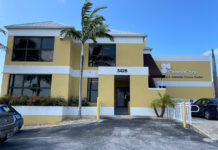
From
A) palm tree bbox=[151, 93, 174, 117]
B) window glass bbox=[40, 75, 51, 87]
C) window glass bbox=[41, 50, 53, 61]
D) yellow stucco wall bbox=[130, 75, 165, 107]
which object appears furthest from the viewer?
window glass bbox=[41, 50, 53, 61]

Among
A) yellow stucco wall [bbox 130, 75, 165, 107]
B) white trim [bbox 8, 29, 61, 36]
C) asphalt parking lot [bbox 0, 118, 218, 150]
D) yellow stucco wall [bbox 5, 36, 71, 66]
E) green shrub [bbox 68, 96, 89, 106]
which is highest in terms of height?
white trim [bbox 8, 29, 61, 36]

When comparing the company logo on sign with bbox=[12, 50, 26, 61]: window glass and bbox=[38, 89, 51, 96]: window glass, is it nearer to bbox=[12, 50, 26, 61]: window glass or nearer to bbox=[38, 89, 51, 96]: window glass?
bbox=[38, 89, 51, 96]: window glass

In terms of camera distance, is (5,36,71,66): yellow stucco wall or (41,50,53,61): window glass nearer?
(5,36,71,66): yellow stucco wall

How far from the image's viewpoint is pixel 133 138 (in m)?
6.18

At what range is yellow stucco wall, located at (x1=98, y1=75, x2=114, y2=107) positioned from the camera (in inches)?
469

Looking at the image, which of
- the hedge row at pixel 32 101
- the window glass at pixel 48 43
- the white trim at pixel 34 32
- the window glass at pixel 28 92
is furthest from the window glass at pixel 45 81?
the white trim at pixel 34 32

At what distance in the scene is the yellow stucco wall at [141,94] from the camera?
11961 mm

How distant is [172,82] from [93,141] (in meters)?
12.4

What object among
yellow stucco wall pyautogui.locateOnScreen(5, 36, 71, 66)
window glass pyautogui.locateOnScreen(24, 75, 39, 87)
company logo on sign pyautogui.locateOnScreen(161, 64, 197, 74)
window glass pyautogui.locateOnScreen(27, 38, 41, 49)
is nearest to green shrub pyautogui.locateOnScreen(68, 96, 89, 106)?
yellow stucco wall pyautogui.locateOnScreen(5, 36, 71, 66)

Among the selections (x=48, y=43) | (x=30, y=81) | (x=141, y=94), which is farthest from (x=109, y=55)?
(x=30, y=81)

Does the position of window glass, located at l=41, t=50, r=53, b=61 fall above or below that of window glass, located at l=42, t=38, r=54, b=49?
below

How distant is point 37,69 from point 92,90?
455 cm

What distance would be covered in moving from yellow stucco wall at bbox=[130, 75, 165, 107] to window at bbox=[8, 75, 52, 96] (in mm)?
6372

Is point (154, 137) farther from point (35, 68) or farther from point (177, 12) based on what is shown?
point (177, 12)
